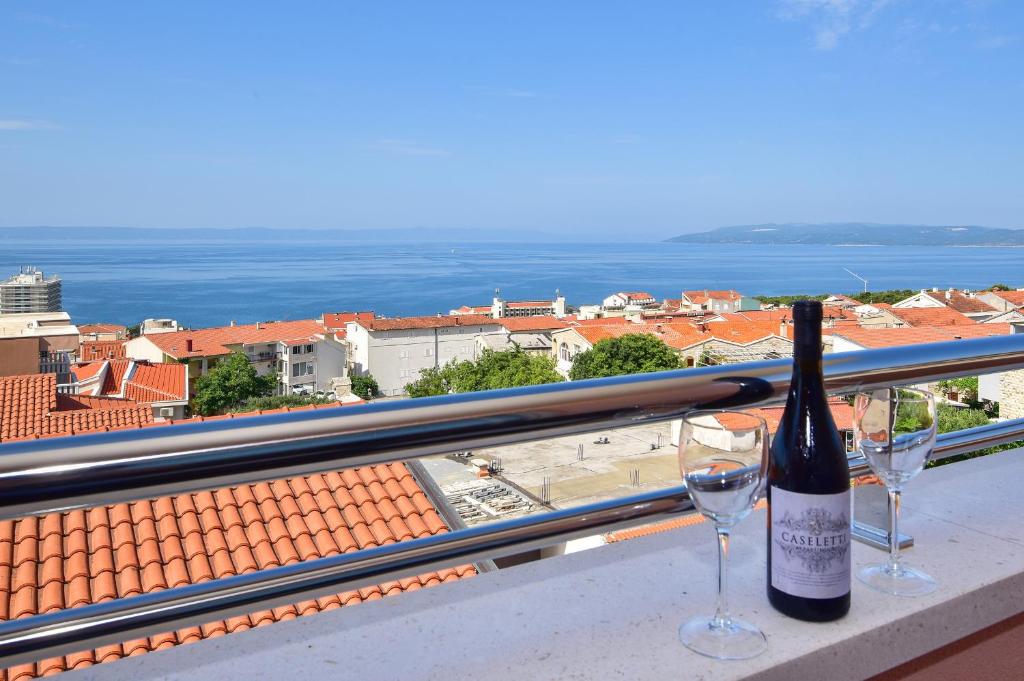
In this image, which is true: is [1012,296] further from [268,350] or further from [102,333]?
[102,333]

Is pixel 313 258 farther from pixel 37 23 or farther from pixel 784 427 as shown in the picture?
pixel 784 427

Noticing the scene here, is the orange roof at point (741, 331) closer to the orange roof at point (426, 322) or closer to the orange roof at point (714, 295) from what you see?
the orange roof at point (426, 322)

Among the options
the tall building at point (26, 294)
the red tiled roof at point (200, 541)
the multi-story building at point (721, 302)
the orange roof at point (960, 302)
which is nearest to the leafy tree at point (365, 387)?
the multi-story building at point (721, 302)

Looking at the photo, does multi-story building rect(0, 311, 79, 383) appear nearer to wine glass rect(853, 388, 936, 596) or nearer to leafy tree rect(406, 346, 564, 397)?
wine glass rect(853, 388, 936, 596)

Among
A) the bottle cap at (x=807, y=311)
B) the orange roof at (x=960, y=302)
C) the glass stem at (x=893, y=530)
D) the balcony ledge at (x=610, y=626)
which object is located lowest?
the orange roof at (x=960, y=302)

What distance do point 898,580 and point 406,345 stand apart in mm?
37730

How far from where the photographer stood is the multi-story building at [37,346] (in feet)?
39.8

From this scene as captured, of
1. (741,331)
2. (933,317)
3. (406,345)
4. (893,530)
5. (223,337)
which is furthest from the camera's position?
(406,345)

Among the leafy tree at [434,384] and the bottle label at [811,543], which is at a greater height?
the bottle label at [811,543]

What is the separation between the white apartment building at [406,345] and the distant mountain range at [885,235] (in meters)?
38.9

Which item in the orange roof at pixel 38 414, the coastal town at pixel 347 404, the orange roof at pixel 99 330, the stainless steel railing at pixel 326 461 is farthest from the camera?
the orange roof at pixel 99 330

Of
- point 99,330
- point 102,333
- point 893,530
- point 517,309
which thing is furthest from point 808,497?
point 517,309

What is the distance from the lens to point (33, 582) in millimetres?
2734

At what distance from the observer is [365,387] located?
34688mm
